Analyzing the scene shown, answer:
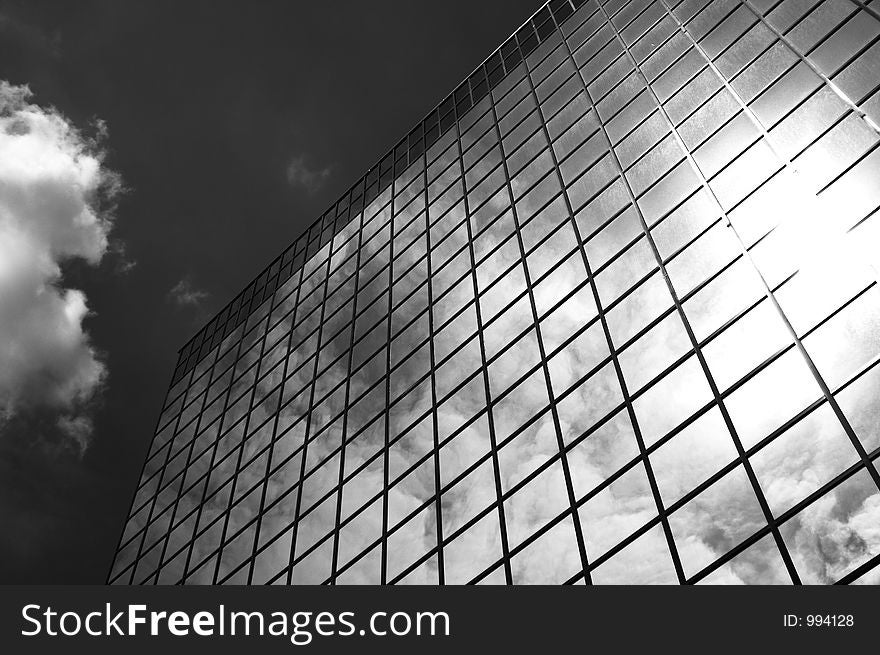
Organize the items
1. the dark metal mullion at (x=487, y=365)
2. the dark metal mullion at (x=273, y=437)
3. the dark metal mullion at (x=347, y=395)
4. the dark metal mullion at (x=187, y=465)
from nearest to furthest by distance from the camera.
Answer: the dark metal mullion at (x=487, y=365)
the dark metal mullion at (x=347, y=395)
the dark metal mullion at (x=273, y=437)
the dark metal mullion at (x=187, y=465)

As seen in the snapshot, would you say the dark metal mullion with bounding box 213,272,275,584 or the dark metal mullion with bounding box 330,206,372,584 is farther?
the dark metal mullion with bounding box 213,272,275,584

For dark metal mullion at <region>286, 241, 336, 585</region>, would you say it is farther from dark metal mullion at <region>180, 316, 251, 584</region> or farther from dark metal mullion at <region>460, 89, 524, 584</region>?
dark metal mullion at <region>460, 89, 524, 584</region>

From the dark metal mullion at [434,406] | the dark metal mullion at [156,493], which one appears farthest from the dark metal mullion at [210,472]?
the dark metal mullion at [434,406]

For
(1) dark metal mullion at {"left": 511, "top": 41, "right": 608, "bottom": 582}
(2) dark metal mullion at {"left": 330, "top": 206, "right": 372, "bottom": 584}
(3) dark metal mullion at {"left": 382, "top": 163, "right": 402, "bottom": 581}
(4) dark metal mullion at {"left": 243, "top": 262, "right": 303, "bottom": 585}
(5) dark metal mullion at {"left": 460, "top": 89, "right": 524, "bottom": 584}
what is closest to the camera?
(1) dark metal mullion at {"left": 511, "top": 41, "right": 608, "bottom": 582}

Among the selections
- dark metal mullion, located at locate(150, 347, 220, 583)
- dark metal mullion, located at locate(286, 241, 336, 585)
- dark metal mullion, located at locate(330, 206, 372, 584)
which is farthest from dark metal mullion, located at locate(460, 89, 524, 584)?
dark metal mullion, located at locate(150, 347, 220, 583)

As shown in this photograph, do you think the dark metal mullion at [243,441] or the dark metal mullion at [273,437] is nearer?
the dark metal mullion at [273,437]

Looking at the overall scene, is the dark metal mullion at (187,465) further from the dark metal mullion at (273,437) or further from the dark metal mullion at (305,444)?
the dark metal mullion at (305,444)

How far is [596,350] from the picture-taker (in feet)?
88.0

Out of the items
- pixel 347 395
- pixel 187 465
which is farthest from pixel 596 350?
pixel 187 465

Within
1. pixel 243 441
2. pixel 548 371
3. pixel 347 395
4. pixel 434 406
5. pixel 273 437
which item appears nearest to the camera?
pixel 548 371

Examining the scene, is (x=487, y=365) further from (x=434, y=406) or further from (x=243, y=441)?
(x=243, y=441)

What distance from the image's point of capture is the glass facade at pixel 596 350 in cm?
2005

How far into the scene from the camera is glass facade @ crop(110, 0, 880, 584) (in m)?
20.0

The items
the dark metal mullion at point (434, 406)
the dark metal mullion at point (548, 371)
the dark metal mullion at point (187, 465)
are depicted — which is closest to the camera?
the dark metal mullion at point (548, 371)
